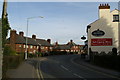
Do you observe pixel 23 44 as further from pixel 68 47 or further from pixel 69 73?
pixel 69 73

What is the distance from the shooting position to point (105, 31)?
37.1m

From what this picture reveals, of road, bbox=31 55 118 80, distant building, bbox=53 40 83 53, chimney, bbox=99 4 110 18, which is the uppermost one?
chimney, bbox=99 4 110 18

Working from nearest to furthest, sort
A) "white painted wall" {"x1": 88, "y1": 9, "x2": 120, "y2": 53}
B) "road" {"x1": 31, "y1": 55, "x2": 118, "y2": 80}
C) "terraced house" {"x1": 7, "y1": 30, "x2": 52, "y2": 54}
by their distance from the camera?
"road" {"x1": 31, "y1": 55, "x2": 118, "y2": 80} < "white painted wall" {"x1": 88, "y1": 9, "x2": 120, "y2": 53} < "terraced house" {"x1": 7, "y1": 30, "x2": 52, "y2": 54}

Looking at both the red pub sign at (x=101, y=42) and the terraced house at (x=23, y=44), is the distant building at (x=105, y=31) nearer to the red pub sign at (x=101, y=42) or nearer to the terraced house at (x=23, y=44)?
the red pub sign at (x=101, y=42)

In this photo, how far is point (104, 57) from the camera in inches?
1003

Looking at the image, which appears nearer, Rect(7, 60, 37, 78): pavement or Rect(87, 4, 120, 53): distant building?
Rect(7, 60, 37, 78): pavement

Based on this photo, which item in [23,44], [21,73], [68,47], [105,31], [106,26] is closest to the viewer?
[21,73]

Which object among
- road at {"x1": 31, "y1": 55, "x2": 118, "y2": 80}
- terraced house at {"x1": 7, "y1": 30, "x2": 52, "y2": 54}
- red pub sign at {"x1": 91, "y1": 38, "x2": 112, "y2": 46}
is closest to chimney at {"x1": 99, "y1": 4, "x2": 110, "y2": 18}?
red pub sign at {"x1": 91, "y1": 38, "x2": 112, "y2": 46}

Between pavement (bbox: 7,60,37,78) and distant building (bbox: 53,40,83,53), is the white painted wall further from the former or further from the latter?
distant building (bbox: 53,40,83,53)

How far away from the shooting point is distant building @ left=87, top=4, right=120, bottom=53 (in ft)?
121

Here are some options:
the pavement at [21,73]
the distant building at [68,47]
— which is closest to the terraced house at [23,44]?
the distant building at [68,47]

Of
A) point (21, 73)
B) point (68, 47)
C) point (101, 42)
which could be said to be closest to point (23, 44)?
point (101, 42)

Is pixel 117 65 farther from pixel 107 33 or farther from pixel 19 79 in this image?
pixel 107 33

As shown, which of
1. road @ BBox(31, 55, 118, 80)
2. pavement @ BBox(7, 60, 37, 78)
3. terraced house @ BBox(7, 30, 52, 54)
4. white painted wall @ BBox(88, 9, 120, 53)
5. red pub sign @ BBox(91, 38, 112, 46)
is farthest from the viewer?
terraced house @ BBox(7, 30, 52, 54)
